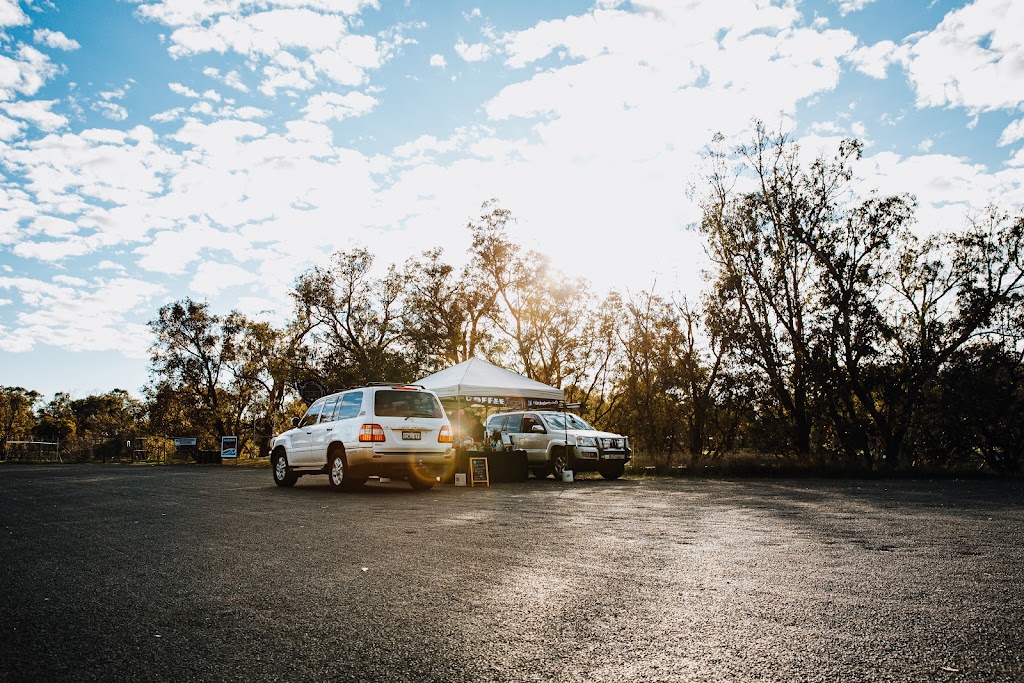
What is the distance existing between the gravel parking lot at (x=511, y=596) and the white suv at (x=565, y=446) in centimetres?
1008

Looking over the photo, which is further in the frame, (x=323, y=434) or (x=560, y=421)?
(x=560, y=421)

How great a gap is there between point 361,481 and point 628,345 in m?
25.4

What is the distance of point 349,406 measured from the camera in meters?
14.5

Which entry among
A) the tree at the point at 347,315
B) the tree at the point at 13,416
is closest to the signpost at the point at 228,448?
the tree at the point at 347,315

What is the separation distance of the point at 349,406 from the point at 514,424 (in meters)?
8.09

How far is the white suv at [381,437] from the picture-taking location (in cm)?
1386

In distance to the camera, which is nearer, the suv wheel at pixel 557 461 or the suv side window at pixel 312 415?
the suv side window at pixel 312 415

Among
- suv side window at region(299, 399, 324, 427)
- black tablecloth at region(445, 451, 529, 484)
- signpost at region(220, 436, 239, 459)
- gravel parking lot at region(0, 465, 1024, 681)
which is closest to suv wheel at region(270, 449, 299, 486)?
suv side window at region(299, 399, 324, 427)

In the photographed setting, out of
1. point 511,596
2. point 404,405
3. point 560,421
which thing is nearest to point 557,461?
point 560,421

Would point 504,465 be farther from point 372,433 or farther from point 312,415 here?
point 372,433

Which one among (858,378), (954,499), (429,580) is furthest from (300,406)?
(429,580)

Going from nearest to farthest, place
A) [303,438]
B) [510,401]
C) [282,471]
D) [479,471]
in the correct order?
[303,438], [282,471], [479,471], [510,401]

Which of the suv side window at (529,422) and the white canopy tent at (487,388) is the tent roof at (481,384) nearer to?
the white canopy tent at (487,388)

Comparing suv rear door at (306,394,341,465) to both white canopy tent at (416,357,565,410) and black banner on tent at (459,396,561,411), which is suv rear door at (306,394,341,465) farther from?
black banner on tent at (459,396,561,411)
